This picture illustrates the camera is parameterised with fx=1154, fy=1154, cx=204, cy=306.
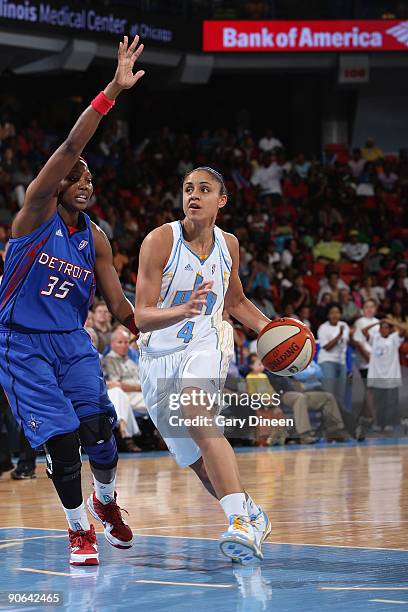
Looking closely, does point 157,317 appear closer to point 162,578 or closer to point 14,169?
point 162,578

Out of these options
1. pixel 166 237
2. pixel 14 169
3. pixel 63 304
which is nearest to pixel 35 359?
pixel 63 304

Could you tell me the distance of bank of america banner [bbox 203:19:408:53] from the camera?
21.8 metres

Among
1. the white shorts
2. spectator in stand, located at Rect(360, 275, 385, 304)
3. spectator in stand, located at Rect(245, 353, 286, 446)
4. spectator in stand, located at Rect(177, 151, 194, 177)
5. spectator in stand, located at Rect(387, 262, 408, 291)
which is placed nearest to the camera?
the white shorts

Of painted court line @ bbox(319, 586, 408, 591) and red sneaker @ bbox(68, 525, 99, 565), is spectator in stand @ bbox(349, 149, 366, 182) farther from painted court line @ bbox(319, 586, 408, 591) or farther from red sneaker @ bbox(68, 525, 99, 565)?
painted court line @ bbox(319, 586, 408, 591)

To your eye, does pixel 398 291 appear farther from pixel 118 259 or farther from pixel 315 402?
pixel 118 259

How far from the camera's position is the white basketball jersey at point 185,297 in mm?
6000

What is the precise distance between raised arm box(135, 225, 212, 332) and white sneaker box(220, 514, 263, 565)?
1.01 meters

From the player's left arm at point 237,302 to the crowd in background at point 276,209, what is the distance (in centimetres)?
773

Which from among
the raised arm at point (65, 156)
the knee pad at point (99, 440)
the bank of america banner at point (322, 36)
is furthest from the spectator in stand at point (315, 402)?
the bank of america banner at point (322, 36)

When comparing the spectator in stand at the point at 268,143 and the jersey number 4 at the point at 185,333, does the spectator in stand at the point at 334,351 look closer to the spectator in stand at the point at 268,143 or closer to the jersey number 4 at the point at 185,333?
the spectator in stand at the point at 268,143

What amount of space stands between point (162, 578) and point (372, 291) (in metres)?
13.7

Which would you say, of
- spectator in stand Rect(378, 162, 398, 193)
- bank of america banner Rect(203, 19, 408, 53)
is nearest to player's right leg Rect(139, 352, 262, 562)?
bank of america banner Rect(203, 19, 408, 53)

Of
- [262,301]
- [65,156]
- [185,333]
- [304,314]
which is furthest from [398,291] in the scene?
[65,156]

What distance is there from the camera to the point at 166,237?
6.06 m
